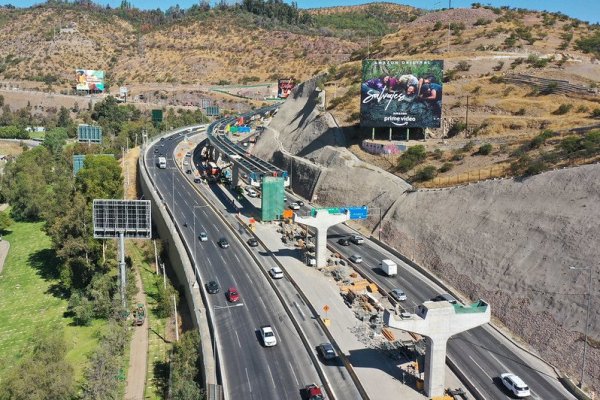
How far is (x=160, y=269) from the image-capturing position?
76938 mm

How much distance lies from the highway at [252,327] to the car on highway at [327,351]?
85 cm

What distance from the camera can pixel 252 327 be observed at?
52500 mm

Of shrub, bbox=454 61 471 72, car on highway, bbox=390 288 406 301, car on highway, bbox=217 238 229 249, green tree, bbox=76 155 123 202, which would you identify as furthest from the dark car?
shrub, bbox=454 61 471 72

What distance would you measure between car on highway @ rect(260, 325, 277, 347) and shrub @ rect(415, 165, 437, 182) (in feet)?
128

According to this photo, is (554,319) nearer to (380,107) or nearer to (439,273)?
(439,273)

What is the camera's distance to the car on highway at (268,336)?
48684 millimetres

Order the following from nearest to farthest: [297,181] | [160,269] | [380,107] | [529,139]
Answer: [160,269], [529,139], [380,107], [297,181]

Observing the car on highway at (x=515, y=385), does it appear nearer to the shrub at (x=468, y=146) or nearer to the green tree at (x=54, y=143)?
the shrub at (x=468, y=146)

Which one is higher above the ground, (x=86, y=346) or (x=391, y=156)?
(x=391, y=156)

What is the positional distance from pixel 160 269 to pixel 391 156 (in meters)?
39.1

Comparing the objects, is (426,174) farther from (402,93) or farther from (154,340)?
(154,340)

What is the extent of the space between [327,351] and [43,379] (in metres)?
21.8

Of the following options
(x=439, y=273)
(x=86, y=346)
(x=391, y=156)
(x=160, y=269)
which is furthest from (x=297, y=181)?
(x=86, y=346)

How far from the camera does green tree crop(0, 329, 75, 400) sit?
42.9 m
